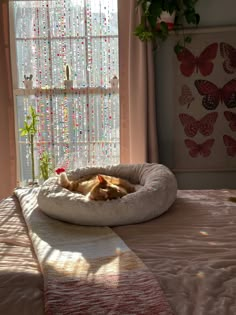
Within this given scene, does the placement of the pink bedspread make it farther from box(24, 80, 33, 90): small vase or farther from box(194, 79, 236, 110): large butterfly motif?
box(194, 79, 236, 110): large butterfly motif

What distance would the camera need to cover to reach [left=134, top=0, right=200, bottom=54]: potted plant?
284 cm

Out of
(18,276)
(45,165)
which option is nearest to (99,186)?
(18,276)

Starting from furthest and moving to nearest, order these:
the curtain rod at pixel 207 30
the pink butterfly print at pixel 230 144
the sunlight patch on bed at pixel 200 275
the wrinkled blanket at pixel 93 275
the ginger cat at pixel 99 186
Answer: the pink butterfly print at pixel 230 144, the curtain rod at pixel 207 30, the ginger cat at pixel 99 186, the sunlight patch on bed at pixel 200 275, the wrinkled blanket at pixel 93 275

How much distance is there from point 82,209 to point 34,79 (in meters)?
1.76

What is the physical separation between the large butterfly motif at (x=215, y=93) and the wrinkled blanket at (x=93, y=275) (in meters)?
1.73

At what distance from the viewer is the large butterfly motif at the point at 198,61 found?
311cm

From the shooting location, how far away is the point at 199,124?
317 centimetres

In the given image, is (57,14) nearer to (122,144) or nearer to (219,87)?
(122,144)

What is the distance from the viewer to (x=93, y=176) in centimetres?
247

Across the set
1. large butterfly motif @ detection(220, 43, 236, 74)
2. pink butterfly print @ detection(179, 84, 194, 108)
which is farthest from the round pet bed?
large butterfly motif @ detection(220, 43, 236, 74)

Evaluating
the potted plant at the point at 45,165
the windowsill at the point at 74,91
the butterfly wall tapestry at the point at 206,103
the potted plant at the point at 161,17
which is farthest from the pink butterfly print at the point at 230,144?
the potted plant at the point at 45,165

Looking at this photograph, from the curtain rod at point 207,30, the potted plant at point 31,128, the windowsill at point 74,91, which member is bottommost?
the potted plant at point 31,128

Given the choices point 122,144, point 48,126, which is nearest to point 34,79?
point 48,126

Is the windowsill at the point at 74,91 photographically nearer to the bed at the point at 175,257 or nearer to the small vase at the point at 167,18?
the small vase at the point at 167,18
